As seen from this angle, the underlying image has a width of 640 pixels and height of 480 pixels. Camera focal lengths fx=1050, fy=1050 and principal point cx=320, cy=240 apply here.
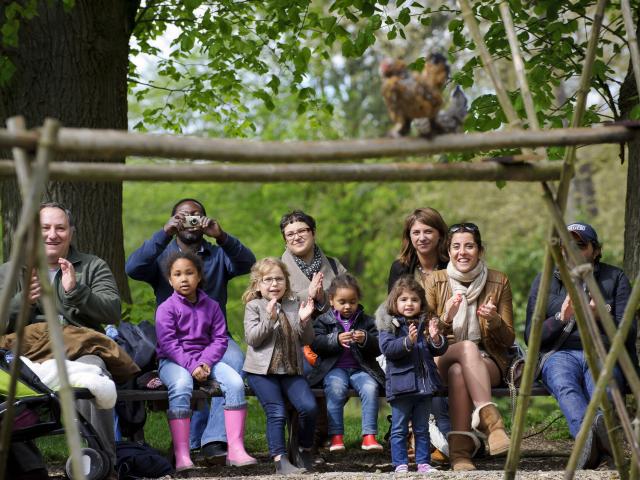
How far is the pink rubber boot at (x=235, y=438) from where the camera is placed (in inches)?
232

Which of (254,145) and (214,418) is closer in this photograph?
(254,145)

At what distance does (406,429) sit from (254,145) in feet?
10.1

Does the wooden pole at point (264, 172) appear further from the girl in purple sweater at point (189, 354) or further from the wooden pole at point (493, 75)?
the girl in purple sweater at point (189, 354)

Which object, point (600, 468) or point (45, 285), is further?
point (600, 468)

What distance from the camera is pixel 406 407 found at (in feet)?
19.3

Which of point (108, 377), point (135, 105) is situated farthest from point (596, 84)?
point (135, 105)

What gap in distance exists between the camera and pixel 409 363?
5.88 metres

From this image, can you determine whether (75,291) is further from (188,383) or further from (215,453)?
(215,453)

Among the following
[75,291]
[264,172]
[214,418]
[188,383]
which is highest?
[264,172]

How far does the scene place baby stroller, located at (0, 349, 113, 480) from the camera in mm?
5008

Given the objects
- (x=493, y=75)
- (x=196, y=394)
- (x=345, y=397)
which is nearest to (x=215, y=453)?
(x=196, y=394)

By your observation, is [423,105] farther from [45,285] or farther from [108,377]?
[108,377]

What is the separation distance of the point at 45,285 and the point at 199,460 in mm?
3185

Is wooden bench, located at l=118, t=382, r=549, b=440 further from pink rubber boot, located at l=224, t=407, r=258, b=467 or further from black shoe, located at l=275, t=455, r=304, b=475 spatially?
black shoe, located at l=275, t=455, r=304, b=475
